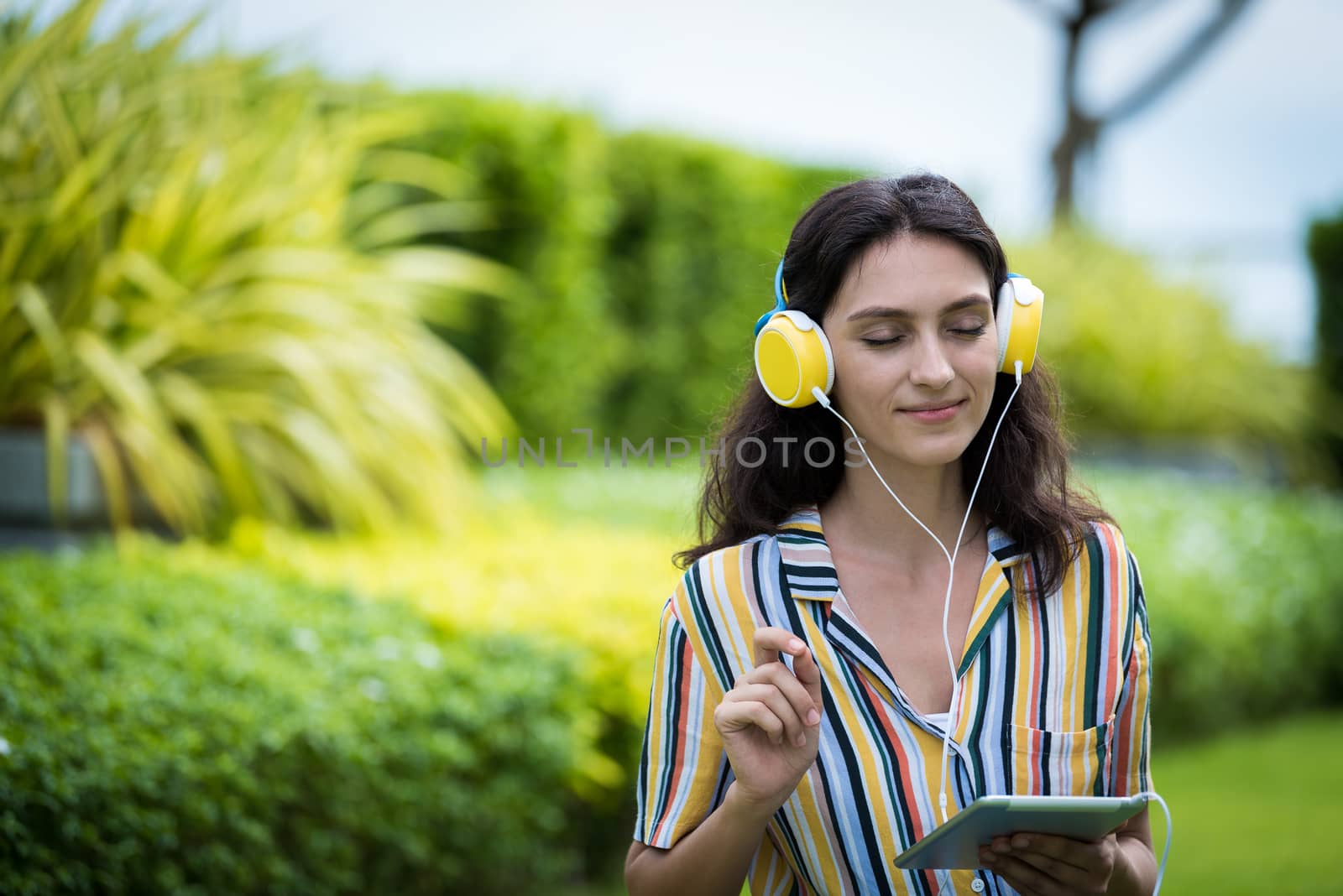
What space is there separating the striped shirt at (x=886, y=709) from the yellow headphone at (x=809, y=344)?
235 millimetres

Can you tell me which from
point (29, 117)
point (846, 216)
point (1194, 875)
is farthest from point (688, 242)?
point (846, 216)

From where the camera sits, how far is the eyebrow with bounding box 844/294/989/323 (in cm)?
174

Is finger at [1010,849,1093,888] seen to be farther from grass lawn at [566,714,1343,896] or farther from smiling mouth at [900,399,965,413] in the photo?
grass lawn at [566,714,1343,896]

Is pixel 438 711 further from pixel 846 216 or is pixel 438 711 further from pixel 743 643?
pixel 846 216

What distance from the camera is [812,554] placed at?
1.80 m

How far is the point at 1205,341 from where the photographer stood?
33.1ft

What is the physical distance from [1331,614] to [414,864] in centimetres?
571

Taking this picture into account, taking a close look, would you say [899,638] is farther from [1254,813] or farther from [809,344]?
[1254,813]

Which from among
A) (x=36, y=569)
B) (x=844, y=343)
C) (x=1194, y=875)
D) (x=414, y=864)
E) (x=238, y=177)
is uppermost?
(x=238, y=177)

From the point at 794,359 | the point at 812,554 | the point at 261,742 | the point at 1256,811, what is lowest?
the point at 1256,811

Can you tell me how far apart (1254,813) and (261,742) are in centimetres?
380

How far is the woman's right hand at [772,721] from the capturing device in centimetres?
152

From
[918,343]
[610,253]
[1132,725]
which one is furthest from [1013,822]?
[610,253]

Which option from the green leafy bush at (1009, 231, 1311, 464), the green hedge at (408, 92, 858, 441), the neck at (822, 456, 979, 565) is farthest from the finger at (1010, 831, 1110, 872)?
the green leafy bush at (1009, 231, 1311, 464)
